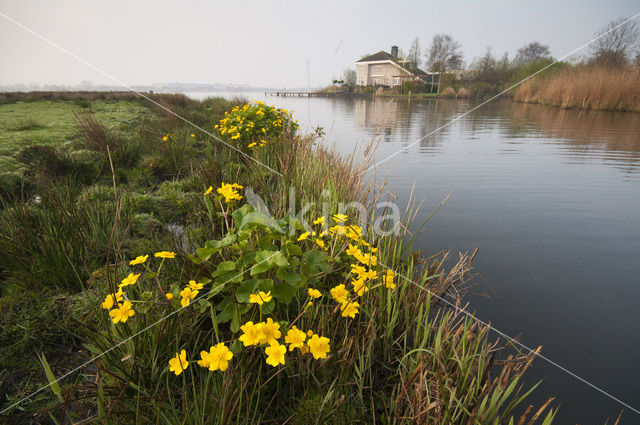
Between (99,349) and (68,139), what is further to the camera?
(68,139)

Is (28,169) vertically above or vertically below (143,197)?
above

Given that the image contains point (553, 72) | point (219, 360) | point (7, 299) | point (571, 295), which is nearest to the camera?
point (219, 360)

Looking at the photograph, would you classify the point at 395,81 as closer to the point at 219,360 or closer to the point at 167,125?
the point at 167,125

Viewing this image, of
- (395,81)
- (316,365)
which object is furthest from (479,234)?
(395,81)

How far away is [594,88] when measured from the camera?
13.6 meters

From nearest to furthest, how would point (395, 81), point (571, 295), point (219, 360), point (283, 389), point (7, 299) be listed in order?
point (219, 360)
point (283, 389)
point (7, 299)
point (571, 295)
point (395, 81)

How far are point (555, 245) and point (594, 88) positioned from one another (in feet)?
51.5

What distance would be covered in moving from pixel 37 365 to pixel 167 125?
7439 millimetres

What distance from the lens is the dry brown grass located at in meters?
12.5

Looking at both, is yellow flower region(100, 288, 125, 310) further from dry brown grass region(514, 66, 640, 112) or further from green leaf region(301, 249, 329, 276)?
dry brown grass region(514, 66, 640, 112)

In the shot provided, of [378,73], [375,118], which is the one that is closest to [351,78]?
[378,73]

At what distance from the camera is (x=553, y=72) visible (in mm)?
16375

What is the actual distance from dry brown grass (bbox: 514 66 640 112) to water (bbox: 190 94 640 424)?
25.6ft

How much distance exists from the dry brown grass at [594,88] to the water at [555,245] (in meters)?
7.79
